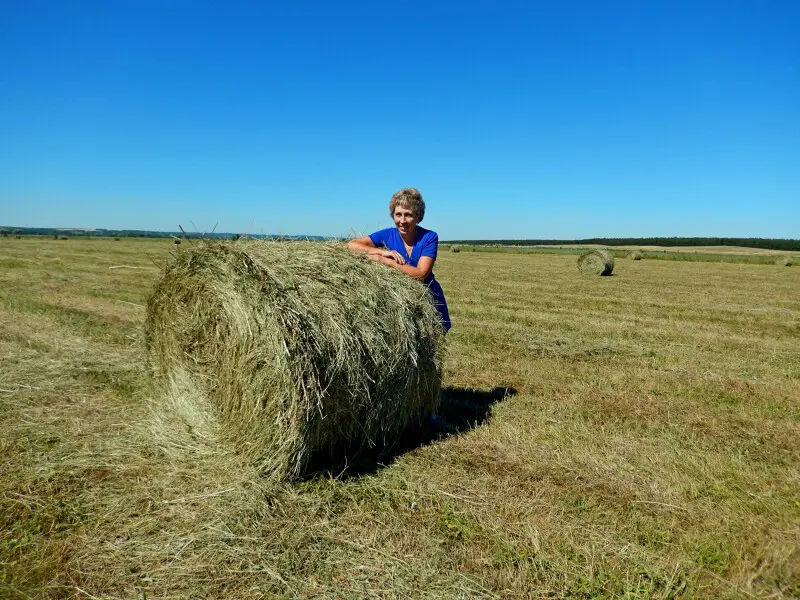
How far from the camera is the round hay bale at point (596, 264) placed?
23953 mm

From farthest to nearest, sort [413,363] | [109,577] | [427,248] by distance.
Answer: [427,248], [413,363], [109,577]

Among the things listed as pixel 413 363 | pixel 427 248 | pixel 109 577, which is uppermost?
pixel 427 248

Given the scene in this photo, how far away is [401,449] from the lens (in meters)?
4.66

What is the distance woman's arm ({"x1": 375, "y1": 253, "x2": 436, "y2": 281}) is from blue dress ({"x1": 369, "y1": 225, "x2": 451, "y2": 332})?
0.27ft

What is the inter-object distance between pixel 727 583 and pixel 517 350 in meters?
5.51

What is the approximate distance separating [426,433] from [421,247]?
170 centimetres

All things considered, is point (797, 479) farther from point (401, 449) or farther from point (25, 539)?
point (25, 539)

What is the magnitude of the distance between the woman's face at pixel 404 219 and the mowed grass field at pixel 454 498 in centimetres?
187

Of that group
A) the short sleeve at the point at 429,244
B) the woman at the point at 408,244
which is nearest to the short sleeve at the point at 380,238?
the woman at the point at 408,244

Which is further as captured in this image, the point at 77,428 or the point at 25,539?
the point at 77,428

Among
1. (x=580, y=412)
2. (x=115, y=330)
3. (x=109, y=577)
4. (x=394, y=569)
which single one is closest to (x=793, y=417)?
(x=580, y=412)

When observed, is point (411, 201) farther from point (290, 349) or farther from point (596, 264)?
point (596, 264)

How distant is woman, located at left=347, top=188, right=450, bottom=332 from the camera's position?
5035 millimetres

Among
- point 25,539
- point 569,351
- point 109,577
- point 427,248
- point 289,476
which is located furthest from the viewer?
point 569,351
